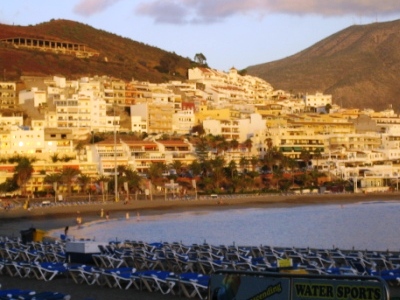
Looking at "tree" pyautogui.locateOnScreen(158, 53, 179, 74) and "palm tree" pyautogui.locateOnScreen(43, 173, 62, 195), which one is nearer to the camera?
"palm tree" pyautogui.locateOnScreen(43, 173, 62, 195)

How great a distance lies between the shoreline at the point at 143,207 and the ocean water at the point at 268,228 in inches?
78.1

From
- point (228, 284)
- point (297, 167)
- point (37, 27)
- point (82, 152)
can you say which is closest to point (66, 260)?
point (228, 284)

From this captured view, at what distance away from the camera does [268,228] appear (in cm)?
4712

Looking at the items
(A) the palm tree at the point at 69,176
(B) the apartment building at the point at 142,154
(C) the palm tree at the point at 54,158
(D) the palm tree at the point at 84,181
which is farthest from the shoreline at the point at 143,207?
(C) the palm tree at the point at 54,158

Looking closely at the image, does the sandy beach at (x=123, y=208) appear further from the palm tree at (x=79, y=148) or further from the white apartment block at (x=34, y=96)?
the white apartment block at (x=34, y=96)

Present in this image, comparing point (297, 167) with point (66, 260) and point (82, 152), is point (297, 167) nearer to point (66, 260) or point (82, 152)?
point (82, 152)

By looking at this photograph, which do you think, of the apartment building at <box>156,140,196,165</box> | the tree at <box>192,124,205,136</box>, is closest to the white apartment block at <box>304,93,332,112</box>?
the tree at <box>192,124,205,136</box>

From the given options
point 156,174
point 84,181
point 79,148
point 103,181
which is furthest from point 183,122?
point 84,181

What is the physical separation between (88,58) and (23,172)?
66058 millimetres

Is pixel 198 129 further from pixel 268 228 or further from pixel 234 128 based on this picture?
pixel 268 228

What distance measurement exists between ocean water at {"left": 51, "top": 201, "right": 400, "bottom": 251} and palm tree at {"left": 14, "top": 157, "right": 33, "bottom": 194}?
14.7m

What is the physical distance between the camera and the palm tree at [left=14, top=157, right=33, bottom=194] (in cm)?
6650

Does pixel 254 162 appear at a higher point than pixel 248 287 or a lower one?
lower

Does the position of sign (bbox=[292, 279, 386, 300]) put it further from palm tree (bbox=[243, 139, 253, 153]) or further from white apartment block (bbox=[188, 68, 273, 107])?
white apartment block (bbox=[188, 68, 273, 107])
